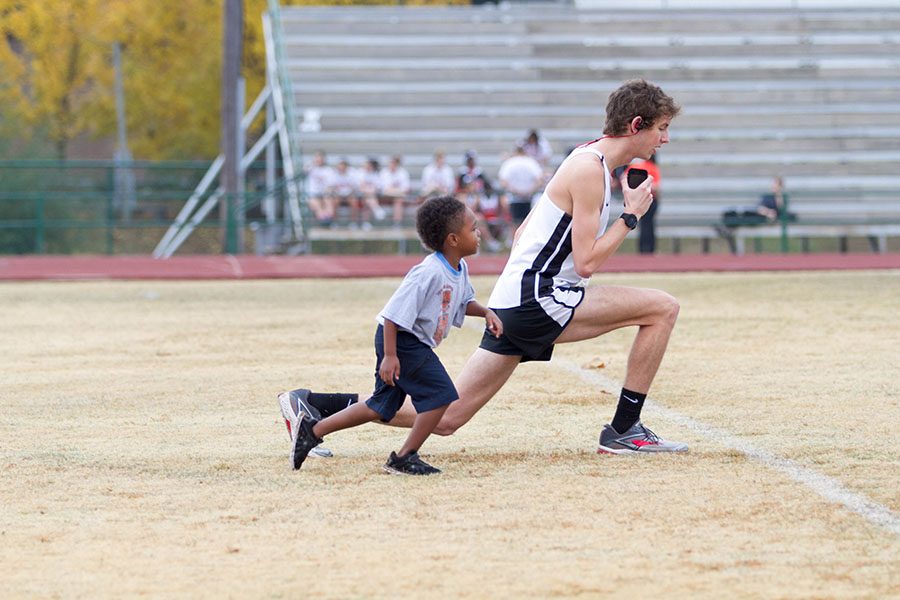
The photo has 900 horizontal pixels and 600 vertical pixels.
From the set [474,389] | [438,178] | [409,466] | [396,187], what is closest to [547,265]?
[474,389]

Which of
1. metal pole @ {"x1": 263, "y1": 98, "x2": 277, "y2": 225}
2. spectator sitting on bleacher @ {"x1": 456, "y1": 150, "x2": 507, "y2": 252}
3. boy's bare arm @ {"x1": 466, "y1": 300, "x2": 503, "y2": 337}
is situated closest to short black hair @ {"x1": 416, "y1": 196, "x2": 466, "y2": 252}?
boy's bare arm @ {"x1": 466, "y1": 300, "x2": 503, "y2": 337}

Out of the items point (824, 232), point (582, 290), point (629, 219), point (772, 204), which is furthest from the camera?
point (824, 232)

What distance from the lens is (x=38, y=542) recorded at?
539 cm

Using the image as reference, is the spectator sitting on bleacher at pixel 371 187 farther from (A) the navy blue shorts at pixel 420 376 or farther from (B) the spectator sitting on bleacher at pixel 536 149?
(A) the navy blue shorts at pixel 420 376

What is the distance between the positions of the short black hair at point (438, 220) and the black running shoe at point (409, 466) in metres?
0.89

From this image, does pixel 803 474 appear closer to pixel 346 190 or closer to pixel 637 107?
pixel 637 107

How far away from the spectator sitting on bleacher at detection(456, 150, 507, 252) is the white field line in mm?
17223

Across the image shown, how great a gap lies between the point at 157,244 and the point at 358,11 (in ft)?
31.6

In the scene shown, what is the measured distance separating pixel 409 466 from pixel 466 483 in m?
0.30

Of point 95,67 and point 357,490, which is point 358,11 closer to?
point 95,67

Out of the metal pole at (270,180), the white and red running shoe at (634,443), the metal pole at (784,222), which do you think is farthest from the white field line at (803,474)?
the metal pole at (270,180)

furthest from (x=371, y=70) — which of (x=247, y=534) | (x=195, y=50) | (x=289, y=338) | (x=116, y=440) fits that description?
(x=247, y=534)

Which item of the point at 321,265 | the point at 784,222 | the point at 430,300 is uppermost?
the point at 430,300

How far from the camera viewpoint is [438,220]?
254 inches
